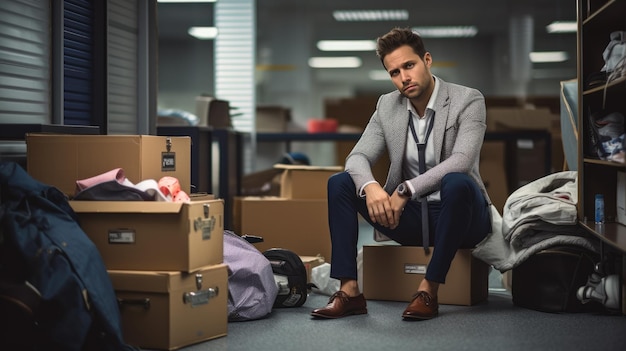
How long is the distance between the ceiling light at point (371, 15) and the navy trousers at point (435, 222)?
901cm

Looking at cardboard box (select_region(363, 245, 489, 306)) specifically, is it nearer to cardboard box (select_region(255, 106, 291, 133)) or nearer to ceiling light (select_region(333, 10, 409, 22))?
cardboard box (select_region(255, 106, 291, 133))

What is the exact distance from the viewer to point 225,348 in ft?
7.66

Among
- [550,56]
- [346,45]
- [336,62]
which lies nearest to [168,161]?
[346,45]

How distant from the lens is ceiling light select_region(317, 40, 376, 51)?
47.3ft

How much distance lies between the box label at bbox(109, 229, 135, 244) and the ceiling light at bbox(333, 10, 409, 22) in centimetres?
980

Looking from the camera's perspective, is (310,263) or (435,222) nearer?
(435,222)

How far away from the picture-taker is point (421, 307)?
2738mm

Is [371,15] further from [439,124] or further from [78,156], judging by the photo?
[78,156]

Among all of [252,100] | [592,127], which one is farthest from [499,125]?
[592,127]

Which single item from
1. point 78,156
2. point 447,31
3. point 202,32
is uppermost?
point 447,31

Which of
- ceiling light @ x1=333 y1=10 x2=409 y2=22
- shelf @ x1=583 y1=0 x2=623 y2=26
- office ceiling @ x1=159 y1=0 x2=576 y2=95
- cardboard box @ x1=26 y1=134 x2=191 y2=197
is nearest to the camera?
cardboard box @ x1=26 y1=134 x2=191 y2=197

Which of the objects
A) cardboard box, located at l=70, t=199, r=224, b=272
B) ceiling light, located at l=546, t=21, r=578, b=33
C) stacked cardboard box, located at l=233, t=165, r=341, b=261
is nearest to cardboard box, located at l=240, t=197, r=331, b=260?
stacked cardboard box, located at l=233, t=165, r=341, b=261

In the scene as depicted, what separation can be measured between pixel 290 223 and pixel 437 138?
50.5 inches

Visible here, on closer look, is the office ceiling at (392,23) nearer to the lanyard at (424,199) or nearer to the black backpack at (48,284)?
→ the lanyard at (424,199)
